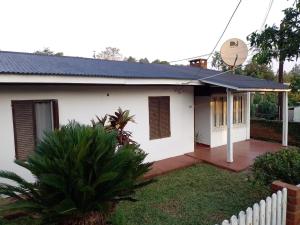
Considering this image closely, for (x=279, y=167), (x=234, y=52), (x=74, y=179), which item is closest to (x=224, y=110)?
(x=234, y=52)

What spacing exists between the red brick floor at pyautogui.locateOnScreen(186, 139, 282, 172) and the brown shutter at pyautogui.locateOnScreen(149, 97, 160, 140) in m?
→ 2.00

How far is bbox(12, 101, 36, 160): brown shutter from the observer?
7180 millimetres

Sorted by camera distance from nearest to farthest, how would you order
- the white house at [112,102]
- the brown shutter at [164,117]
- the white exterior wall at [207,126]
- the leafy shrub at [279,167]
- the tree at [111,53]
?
the leafy shrub at [279,167] → the white house at [112,102] → the brown shutter at [164,117] → the white exterior wall at [207,126] → the tree at [111,53]

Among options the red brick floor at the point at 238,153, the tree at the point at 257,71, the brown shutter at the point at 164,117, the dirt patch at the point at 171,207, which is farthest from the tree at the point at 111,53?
the dirt patch at the point at 171,207

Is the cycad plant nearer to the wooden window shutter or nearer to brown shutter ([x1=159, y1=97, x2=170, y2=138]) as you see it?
the wooden window shutter

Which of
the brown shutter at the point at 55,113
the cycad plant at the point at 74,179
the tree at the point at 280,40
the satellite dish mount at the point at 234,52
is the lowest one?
the cycad plant at the point at 74,179

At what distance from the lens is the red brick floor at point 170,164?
897cm

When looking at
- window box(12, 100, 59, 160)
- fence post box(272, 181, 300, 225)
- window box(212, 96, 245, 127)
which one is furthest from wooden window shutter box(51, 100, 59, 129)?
window box(212, 96, 245, 127)

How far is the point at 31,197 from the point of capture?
393 centimetres

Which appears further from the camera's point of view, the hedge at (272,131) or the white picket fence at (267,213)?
the hedge at (272,131)

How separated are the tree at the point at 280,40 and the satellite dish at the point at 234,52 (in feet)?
18.2

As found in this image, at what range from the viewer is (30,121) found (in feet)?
24.5

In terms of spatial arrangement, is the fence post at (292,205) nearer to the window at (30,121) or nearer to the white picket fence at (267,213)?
the white picket fence at (267,213)

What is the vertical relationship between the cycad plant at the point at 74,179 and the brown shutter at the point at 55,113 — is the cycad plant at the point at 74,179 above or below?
below
